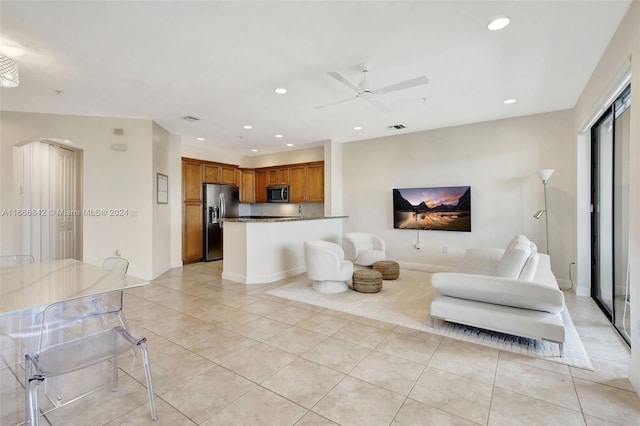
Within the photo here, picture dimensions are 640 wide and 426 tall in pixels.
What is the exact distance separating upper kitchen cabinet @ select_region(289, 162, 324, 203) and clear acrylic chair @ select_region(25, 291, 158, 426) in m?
5.33

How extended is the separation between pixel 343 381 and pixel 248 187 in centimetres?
Answer: 660

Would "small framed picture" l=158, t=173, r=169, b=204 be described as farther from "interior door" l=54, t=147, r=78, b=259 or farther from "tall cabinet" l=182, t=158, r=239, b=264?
"interior door" l=54, t=147, r=78, b=259

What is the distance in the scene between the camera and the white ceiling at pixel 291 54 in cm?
224

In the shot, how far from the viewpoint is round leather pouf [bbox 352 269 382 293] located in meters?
4.20

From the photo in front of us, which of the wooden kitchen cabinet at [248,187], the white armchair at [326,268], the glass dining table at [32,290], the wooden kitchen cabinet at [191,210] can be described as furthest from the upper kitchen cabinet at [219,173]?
the glass dining table at [32,290]

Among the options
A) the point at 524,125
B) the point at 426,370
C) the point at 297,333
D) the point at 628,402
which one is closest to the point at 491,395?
the point at 426,370

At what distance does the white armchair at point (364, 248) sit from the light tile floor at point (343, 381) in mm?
2370

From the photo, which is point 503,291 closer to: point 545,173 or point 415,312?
point 415,312

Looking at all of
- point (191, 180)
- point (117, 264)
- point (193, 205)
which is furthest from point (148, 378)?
point (191, 180)

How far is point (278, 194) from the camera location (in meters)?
7.72

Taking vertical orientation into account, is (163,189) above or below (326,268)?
above

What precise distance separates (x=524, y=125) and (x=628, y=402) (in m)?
4.18

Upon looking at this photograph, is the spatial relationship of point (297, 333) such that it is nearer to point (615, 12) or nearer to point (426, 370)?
point (426, 370)

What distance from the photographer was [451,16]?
7.51ft
